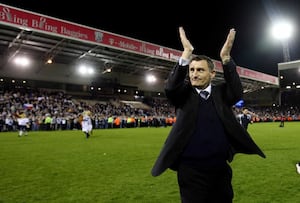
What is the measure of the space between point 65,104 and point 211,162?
31.8 meters

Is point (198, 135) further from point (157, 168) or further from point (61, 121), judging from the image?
point (61, 121)

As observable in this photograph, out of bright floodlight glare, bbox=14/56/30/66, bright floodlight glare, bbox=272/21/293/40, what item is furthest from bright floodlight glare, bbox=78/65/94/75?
bright floodlight glare, bbox=272/21/293/40

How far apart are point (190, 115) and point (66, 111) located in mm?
30156

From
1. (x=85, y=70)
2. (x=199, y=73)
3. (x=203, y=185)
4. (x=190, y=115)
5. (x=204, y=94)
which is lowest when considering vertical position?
(x=203, y=185)

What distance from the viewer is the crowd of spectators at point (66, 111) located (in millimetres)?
27547

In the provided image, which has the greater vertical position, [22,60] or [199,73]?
[22,60]

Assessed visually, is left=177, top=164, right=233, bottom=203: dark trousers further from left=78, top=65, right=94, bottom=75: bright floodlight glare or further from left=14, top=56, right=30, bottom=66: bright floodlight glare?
left=78, top=65, right=94, bottom=75: bright floodlight glare

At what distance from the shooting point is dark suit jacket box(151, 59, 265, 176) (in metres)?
2.39

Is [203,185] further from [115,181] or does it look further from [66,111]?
[66,111]

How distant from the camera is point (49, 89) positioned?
34094 mm

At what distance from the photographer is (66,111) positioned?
102 ft

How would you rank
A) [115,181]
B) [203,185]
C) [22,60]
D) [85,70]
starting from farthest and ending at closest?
1. [85,70]
2. [22,60]
3. [115,181]
4. [203,185]

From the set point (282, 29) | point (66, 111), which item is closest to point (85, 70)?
point (66, 111)

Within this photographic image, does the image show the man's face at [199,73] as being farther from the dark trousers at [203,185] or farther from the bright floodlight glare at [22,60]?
the bright floodlight glare at [22,60]
